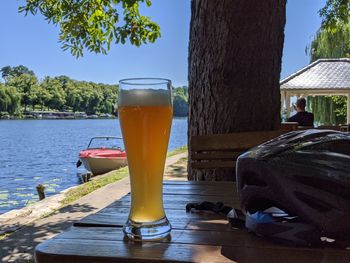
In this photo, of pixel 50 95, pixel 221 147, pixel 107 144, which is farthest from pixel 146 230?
pixel 50 95

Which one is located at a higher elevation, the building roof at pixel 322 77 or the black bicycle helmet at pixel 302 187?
the building roof at pixel 322 77

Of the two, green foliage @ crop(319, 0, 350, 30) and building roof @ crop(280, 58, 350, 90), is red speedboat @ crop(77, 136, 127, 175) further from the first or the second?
green foliage @ crop(319, 0, 350, 30)

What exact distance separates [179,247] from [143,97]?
0.37 m

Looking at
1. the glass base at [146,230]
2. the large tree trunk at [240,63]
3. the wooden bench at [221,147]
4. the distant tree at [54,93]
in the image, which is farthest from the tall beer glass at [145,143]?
the distant tree at [54,93]

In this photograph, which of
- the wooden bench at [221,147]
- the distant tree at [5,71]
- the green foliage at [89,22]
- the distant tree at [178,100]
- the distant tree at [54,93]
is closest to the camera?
the distant tree at [178,100]

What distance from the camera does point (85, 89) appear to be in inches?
2881

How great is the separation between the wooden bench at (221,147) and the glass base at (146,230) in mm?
2031

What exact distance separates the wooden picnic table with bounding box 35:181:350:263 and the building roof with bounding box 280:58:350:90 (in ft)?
45.3

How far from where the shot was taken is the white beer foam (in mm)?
1180

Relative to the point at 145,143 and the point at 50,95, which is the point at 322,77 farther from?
the point at 50,95

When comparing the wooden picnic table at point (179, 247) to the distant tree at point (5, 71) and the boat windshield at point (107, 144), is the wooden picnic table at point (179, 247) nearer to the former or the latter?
the boat windshield at point (107, 144)

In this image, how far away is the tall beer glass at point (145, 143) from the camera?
1180 mm

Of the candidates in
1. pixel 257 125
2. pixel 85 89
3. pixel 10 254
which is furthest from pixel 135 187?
pixel 85 89

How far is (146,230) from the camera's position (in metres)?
1.22
